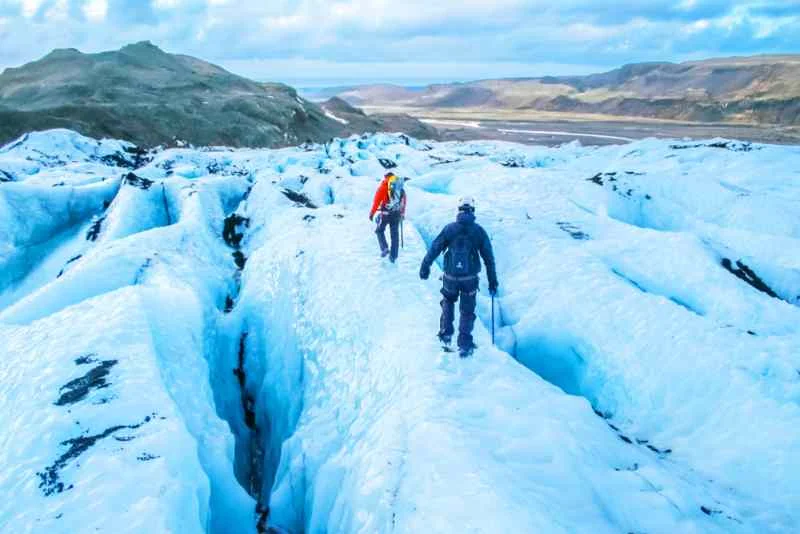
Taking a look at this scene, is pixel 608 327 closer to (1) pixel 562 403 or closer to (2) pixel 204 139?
(1) pixel 562 403

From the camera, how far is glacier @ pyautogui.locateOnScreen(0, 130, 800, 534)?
16.9 ft

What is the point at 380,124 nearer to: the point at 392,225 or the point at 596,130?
the point at 596,130

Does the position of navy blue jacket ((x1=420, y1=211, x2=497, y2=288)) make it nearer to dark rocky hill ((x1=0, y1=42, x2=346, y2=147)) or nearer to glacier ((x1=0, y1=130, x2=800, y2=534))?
glacier ((x1=0, y1=130, x2=800, y2=534))

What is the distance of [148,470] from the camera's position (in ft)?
17.2

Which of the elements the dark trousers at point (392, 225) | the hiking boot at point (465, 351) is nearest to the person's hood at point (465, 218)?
the hiking boot at point (465, 351)

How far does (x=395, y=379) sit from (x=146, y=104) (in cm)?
6345

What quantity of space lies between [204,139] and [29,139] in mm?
30443

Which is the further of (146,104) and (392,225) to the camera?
(146,104)

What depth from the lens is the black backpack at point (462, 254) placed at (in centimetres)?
682

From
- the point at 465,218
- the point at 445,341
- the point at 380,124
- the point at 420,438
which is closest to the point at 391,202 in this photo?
the point at 465,218

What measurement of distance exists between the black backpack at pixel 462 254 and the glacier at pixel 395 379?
130 centimetres

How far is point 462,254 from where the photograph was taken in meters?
6.84

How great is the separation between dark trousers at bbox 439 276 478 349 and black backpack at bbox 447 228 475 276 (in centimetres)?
12

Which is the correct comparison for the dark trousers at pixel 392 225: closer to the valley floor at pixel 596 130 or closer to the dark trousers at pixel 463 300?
the dark trousers at pixel 463 300
